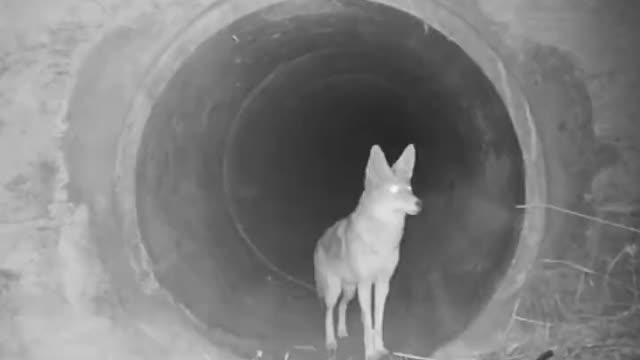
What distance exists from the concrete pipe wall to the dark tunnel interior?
0.01 meters

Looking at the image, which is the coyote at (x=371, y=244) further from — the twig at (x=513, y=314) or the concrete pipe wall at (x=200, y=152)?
the twig at (x=513, y=314)

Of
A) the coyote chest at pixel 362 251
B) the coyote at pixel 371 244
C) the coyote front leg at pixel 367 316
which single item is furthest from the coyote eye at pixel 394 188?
the coyote front leg at pixel 367 316

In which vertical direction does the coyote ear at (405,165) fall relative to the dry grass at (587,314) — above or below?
above

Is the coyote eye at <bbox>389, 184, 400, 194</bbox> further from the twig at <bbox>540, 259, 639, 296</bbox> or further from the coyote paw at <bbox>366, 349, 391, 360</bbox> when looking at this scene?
the twig at <bbox>540, 259, 639, 296</bbox>

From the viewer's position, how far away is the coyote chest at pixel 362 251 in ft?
10.6

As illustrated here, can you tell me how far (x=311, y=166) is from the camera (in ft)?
14.8

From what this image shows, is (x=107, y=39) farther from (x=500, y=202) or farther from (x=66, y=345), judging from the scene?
(x=500, y=202)

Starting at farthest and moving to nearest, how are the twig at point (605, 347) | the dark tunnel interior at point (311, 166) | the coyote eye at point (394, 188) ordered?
the twig at point (605, 347) → the dark tunnel interior at point (311, 166) → the coyote eye at point (394, 188)

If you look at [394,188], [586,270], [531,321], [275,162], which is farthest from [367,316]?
[275,162]

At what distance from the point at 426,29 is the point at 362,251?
0.91 meters

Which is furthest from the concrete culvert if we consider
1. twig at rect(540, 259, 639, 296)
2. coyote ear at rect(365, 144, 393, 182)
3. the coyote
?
coyote ear at rect(365, 144, 393, 182)

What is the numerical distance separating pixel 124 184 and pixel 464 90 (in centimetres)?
143

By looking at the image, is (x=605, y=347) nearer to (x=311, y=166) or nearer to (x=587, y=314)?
(x=587, y=314)

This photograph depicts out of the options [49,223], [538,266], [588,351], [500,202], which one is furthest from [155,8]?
[588,351]
